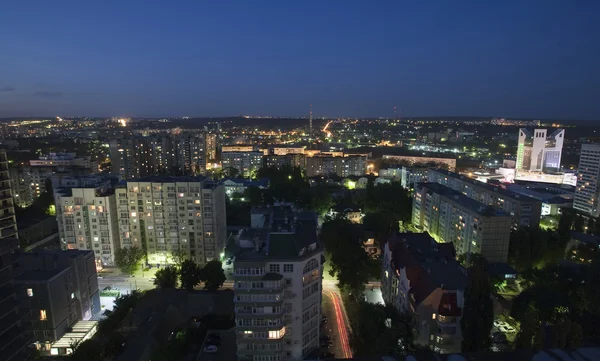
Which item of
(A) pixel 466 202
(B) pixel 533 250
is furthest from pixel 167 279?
(B) pixel 533 250

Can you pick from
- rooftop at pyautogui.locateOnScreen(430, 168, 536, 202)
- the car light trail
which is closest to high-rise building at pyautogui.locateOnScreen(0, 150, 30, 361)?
the car light trail

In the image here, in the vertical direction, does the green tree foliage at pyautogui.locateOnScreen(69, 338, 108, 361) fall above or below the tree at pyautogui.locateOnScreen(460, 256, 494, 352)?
A: below

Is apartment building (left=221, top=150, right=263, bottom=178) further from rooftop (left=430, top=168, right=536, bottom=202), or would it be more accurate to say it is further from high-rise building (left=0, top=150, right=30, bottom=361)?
high-rise building (left=0, top=150, right=30, bottom=361)

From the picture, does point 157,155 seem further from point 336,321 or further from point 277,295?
point 277,295

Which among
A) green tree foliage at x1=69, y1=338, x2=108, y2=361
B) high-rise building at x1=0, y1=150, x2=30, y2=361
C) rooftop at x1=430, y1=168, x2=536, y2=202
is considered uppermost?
high-rise building at x1=0, y1=150, x2=30, y2=361

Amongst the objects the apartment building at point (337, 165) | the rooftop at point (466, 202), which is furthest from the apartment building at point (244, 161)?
the rooftop at point (466, 202)

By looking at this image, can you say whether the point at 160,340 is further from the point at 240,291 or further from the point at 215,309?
the point at 240,291

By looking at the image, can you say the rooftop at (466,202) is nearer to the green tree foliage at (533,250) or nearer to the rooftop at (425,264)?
the green tree foliage at (533,250)
